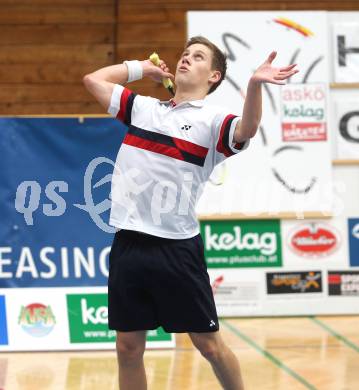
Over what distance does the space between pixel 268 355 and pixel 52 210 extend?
1.86m

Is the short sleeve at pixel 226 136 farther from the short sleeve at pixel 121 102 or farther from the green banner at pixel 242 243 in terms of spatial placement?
the green banner at pixel 242 243

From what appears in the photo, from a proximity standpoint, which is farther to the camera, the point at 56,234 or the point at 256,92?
the point at 56,234

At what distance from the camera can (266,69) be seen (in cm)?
404

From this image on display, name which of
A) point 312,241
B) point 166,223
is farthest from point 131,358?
point 312,241

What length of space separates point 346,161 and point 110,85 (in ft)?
12.8

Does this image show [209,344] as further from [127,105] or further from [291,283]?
[291,283]

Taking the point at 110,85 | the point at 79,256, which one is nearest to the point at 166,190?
the point at 110,85

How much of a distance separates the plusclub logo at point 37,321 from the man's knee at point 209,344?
2449 millimetres

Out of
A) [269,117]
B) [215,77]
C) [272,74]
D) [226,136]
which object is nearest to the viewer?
[272,74]

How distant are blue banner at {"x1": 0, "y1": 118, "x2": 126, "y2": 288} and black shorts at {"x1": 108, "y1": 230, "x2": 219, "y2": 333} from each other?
234cm

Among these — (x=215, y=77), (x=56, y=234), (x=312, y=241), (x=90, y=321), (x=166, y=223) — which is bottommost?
(x=90, y=321)

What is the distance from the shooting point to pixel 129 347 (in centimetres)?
443

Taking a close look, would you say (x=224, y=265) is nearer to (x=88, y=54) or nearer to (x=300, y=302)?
(x=300, y=302)

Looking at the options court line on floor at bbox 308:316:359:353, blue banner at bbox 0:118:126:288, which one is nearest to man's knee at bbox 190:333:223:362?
blue banner at bbox 0:118:126:288
